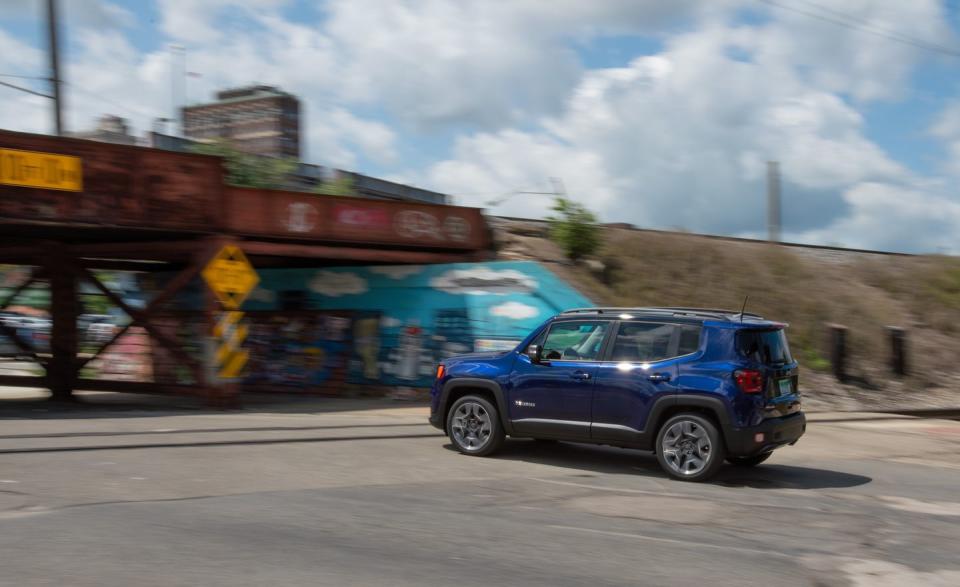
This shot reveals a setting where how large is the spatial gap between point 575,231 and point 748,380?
11578mm

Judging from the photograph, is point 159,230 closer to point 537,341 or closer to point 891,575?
point 537,341

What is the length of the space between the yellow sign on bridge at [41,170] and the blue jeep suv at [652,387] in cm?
825

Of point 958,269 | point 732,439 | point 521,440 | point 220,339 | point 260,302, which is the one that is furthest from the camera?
point 958,269

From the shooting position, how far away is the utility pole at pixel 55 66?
17.0 m

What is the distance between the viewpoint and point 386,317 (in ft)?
61.3

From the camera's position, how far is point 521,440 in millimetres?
11688

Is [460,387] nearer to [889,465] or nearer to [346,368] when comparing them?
[889,465]

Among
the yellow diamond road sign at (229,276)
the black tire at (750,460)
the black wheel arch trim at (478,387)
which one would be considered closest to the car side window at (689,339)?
the black tire at (750,460)

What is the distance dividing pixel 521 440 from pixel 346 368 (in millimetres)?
8068

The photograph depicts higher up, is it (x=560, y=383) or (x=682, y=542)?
(x=560, y=383)

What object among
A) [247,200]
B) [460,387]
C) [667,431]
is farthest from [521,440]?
[247,200]

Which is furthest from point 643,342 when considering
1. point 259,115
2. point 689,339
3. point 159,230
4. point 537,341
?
point 259,115

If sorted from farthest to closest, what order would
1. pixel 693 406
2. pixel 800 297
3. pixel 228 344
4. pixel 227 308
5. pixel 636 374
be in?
pixel 800 297 < pixel 228 344 < pixel 227 308 < pixel 636 374 < pixel 693 406

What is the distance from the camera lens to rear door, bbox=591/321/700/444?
915 centimetres
